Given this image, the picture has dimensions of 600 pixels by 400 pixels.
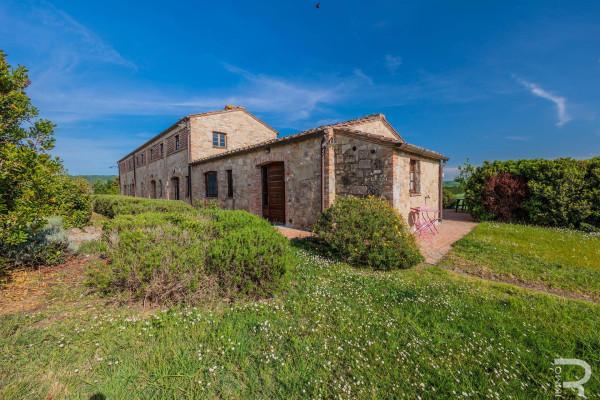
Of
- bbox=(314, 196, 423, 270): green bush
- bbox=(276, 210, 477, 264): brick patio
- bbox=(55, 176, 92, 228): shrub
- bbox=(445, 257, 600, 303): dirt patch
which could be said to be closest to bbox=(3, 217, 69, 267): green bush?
bbox=(55, 176, 92, 228): shrub

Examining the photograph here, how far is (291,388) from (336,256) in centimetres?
367

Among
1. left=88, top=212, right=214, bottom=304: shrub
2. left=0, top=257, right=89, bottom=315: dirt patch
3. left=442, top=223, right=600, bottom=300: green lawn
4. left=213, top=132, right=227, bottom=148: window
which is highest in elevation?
left=213, top=132, right=227, bottom=148: window

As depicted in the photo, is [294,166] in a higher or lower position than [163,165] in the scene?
lower

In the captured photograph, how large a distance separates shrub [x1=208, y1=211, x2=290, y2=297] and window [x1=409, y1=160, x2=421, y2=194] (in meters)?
6.56

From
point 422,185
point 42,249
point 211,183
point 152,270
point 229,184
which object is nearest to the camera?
point 152,270

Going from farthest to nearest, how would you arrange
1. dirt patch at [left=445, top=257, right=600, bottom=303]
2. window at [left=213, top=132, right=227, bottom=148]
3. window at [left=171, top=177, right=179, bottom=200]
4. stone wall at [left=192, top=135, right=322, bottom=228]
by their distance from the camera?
window at [left=171, top=177, right=179, bottom=200]
window at [left=213, top=132, right=227, bottom=148]
stone wall at [left=192, top=135, right=322, bottom=228]
dirt patch at [left=445, top=257, right=600, bottom=303]

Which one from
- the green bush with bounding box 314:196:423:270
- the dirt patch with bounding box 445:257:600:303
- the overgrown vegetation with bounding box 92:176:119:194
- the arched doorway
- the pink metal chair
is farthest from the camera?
the overgrown vegetation with bounding box 92:176:119:194

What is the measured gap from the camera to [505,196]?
405 inches

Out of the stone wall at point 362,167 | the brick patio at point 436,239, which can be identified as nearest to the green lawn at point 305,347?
the brick patio at point 436,239

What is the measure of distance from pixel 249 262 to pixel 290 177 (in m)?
5.71

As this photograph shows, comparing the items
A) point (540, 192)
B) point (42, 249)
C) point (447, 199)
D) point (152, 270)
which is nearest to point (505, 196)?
point (540, 192)

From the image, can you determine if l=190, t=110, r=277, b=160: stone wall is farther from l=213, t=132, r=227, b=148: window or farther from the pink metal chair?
the pink metal chair

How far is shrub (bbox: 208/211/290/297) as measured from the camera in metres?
3.46

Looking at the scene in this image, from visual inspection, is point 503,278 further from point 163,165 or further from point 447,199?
point 163,165
